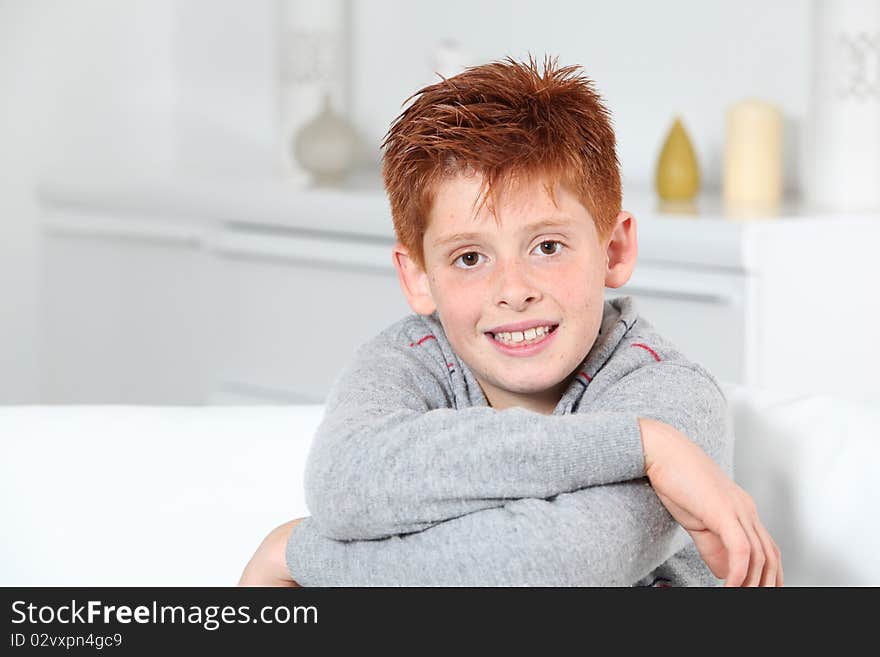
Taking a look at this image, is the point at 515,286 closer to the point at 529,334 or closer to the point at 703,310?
the point at 529,334

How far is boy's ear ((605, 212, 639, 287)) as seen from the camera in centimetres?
124

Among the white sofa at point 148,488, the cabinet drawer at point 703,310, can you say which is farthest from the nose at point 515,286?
the cabinet drawer at point 703,310

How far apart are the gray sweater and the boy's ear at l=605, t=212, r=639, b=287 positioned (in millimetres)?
145

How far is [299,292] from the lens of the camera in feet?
9.05

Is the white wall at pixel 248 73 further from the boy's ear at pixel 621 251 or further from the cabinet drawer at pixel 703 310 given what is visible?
the boy's ear at pixel 621 251

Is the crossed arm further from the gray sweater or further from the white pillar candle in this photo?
the white pillar candle

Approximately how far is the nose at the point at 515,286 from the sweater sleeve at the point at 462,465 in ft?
0.41

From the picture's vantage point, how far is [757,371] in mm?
2047

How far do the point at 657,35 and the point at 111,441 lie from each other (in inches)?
69.3

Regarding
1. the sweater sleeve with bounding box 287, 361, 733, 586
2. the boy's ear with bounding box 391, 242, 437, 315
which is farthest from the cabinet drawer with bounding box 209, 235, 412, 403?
the sweater sleeve with bounding box 287, 361, 733, 586

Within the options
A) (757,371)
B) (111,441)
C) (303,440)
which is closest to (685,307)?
(757,371)

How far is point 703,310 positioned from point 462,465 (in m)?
1.17
